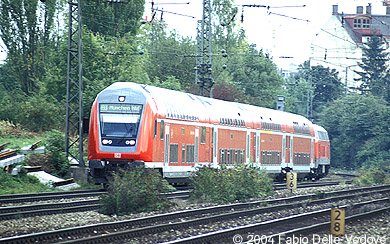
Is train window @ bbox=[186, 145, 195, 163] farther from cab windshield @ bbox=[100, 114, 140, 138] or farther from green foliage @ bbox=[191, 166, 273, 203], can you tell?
cab windshield @ bbox=[100, 114, 140, 138]

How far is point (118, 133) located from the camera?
74.1 ft

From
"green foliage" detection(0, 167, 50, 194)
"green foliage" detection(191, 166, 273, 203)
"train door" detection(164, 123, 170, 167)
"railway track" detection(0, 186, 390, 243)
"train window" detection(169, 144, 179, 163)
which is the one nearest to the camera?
"railway track" detection(0, 186, 390, 243)

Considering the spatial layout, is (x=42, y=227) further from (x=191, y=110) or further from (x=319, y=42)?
(x=319, y=42)

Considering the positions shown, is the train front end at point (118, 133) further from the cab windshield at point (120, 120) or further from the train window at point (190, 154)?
the train window at point (190, 154)

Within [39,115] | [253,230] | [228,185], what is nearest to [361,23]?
[39,115]

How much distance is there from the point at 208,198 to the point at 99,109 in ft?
15.7

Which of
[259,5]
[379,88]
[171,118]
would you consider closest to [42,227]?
[171,118]

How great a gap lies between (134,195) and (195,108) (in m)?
9.63

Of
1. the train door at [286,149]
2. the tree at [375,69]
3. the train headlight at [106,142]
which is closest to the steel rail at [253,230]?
the train headlight at [106,142]

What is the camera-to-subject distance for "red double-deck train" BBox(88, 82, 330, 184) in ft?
74.0

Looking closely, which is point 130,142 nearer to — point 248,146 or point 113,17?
point 248,146

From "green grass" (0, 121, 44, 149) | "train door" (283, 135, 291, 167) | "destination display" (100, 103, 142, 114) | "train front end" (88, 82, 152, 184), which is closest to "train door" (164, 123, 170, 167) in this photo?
"train front end" (88, 82, 152, 184)

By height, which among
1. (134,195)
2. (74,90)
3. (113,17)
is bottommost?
(134,195)

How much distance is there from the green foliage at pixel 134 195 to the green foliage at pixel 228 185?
3.39 meters
